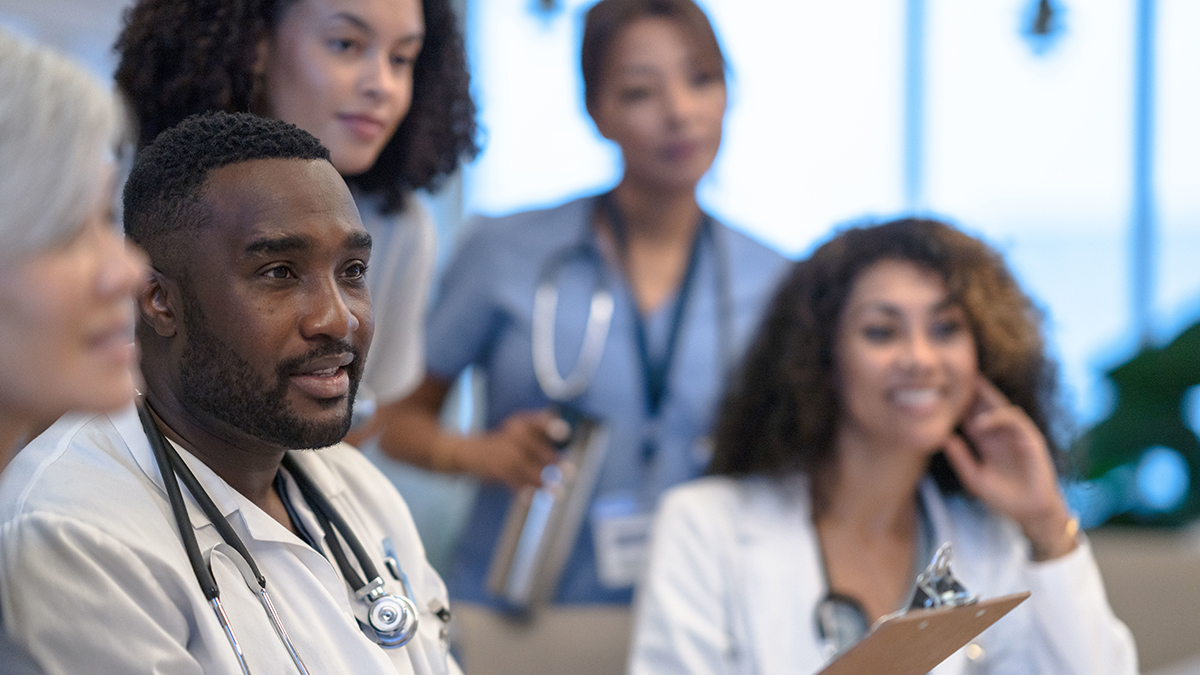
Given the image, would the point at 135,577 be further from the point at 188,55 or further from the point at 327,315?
the point at 188,55

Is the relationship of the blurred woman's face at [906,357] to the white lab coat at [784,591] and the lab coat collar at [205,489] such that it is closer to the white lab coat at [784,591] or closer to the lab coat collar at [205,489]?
the white lab coat at [784,591]

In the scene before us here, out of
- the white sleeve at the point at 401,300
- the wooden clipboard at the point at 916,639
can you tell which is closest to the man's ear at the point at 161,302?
the wooden clipboard at the point at 916,639

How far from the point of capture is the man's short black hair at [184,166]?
934 millimetres

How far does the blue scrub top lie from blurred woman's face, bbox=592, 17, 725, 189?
9.5 inches

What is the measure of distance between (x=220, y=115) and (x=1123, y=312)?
13.4 ft

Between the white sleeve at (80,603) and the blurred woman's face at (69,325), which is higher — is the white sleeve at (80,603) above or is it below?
below

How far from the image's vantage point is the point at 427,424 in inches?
94.3

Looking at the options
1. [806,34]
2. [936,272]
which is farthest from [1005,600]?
[806,34]

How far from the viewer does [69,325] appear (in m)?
0.72

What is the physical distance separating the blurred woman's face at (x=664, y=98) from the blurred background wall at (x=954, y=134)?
5.43 feet

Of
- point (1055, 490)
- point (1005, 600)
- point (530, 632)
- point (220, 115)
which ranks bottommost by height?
point (530, 632)

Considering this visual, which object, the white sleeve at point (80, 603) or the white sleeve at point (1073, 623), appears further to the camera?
the white sleeve at point (1073, 623)

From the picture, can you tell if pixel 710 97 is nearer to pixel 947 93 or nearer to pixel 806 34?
pixel 806 34

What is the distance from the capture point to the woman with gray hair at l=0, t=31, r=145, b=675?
0.70 metres
